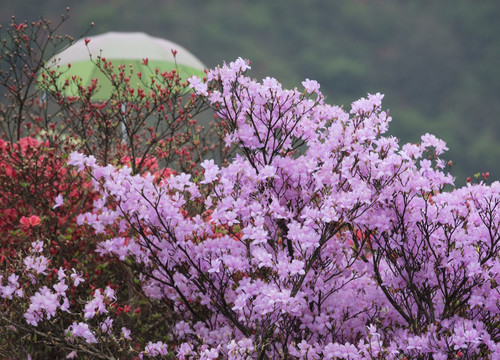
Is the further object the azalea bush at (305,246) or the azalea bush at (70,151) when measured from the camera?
the azalea bush at (70,151)

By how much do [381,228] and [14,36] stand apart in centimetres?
434

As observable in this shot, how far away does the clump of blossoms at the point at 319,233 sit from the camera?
372 centimetres

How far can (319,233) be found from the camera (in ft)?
13.0

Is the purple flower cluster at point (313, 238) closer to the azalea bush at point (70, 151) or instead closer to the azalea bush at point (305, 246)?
the azalea bush at point (305, 246)

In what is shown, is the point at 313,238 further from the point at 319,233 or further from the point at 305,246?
the point at 319,233

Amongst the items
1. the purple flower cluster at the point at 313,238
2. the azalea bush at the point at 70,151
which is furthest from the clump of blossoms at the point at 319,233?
the azalea bush at the point at 70,151

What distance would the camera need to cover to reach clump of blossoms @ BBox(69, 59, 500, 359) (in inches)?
146

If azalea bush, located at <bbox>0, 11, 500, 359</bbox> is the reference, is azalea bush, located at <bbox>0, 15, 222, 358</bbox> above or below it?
above

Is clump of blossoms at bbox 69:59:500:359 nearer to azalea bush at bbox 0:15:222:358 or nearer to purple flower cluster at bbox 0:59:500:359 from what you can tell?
purple flower cluster at bbox 0:59:500:359

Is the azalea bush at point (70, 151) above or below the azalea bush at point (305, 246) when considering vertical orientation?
above

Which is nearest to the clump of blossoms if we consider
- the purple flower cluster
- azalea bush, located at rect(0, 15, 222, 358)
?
the purple flower cluster

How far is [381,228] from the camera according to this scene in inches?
150

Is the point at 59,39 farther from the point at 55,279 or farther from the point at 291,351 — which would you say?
the point at 291,351

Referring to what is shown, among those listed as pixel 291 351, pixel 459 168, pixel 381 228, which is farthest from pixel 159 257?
pixel 459 168
